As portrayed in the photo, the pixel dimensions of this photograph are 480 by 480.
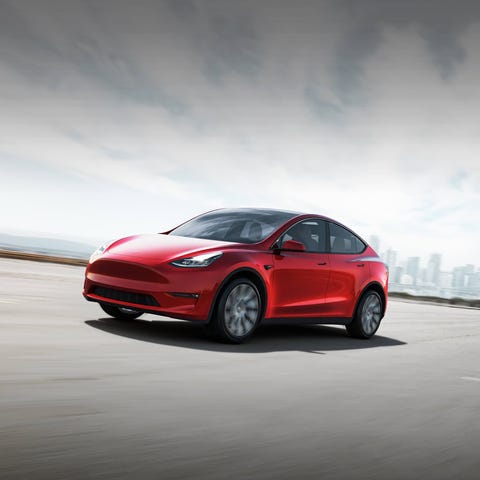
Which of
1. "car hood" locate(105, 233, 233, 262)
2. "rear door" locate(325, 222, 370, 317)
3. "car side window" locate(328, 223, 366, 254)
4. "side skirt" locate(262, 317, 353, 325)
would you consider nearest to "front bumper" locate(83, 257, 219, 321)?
"car hood" locate(105, 233, 233, 262)

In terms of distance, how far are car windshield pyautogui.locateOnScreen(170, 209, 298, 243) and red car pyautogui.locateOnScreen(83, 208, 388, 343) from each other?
0.01 metres

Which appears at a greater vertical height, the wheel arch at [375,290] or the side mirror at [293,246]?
the side mirror at [293,246]

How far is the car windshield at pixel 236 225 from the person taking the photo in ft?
28.4

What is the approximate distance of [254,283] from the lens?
26.9 ft

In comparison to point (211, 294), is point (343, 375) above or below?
below

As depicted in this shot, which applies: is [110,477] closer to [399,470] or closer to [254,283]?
[399,470]

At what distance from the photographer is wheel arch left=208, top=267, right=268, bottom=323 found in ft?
25.3

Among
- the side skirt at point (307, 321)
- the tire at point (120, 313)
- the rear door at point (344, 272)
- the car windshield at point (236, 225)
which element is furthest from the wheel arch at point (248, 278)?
the tire at point (120, 313)

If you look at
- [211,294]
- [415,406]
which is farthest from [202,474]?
[211,294]

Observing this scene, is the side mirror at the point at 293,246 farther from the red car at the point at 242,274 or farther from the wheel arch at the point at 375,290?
the wheel arch at the point at 375,290

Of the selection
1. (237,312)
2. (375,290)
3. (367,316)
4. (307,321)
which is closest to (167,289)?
(237,312)

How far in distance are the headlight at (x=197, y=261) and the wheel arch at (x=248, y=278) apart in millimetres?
237

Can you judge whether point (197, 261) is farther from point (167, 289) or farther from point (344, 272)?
point (344, 272)

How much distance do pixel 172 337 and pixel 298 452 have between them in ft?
13.8
